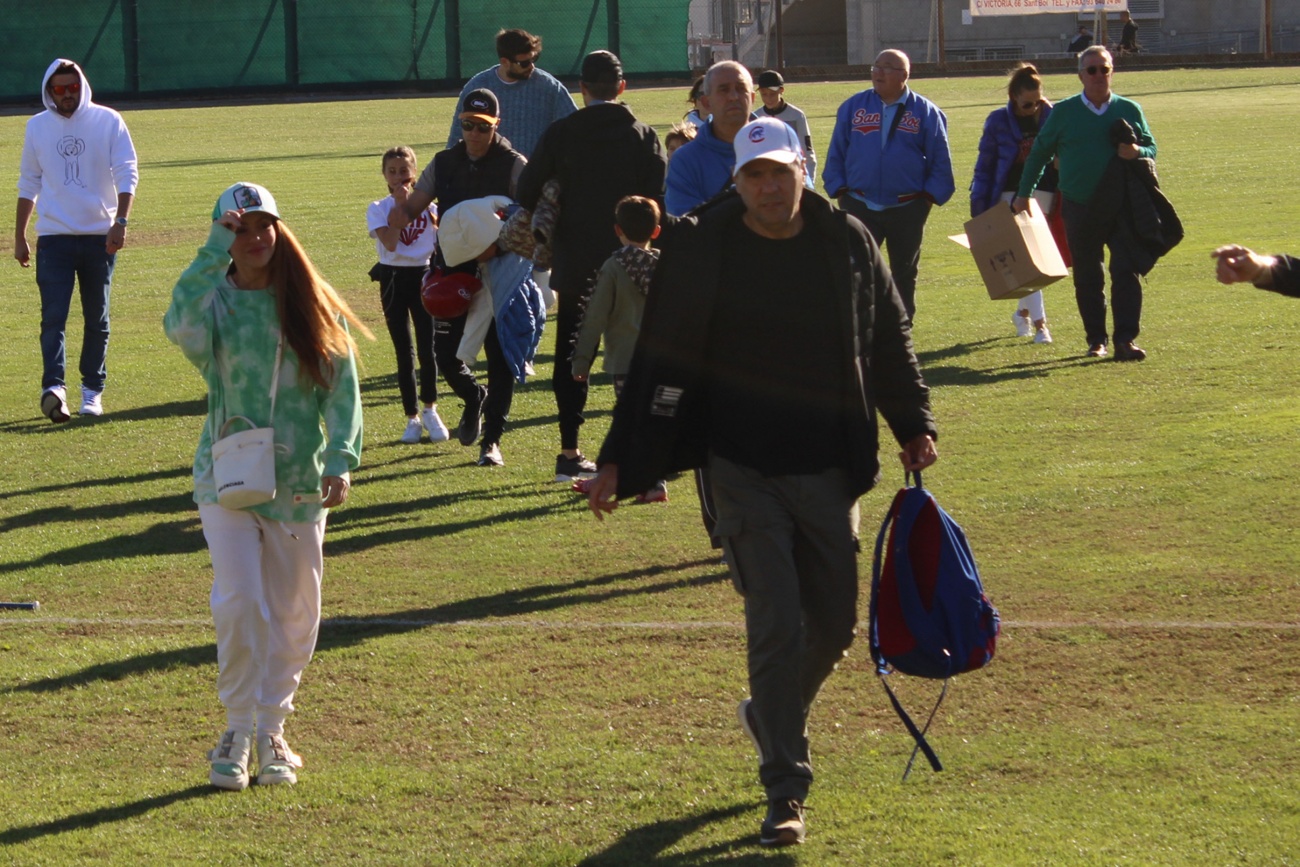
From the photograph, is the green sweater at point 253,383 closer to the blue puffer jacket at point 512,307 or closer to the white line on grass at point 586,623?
the white line on grass at point 586,623

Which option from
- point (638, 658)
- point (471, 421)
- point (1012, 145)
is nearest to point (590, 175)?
point (471, 421)

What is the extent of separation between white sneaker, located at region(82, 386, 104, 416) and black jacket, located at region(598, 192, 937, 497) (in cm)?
782

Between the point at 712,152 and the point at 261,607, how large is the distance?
11.5 feet

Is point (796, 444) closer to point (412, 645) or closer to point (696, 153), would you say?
point (412, 645)

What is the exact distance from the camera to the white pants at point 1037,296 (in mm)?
13133

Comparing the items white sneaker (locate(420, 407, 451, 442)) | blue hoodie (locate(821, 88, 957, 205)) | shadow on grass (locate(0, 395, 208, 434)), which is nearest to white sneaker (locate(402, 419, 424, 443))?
white sneaker (locate(420, 407, 451, 442))

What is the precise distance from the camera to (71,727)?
607cm

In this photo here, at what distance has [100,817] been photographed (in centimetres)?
526

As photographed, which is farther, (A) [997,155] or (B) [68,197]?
(A) [997,155]

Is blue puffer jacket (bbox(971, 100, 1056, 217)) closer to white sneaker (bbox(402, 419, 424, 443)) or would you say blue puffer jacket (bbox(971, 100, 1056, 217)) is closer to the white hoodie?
white sneaker (bbox(402, 419, 424, 443))

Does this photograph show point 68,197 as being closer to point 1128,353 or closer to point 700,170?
point 700,170

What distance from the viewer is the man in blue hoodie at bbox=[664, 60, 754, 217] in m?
7.56

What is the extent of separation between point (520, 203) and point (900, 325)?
4.22 m

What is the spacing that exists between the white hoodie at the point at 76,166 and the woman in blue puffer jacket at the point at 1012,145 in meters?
5.90
